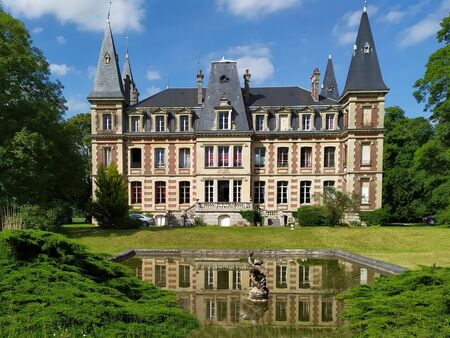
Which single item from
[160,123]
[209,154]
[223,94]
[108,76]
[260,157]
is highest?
[108,76]

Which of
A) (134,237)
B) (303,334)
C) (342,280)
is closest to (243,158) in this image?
(134,237)

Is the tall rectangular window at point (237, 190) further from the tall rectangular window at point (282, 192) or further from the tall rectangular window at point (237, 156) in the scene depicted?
the tall rectangular window at point (282, 192)

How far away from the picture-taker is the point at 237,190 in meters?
28.4

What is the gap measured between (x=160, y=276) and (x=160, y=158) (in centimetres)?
1975

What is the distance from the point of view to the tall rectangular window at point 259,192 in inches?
1157

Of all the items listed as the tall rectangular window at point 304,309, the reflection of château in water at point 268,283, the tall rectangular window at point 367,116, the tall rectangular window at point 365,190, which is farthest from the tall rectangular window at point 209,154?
the tall rectangular window at point 304,309

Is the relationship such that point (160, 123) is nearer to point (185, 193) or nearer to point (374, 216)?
point (185, 193)

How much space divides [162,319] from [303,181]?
82.0 ft

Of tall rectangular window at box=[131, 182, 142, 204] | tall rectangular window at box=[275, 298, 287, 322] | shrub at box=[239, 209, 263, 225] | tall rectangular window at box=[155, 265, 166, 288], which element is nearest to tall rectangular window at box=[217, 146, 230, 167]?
shrub at box=[239, 209, 263, 225]

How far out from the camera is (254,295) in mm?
8094

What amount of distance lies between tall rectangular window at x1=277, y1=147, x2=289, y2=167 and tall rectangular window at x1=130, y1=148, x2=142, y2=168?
1260 cm

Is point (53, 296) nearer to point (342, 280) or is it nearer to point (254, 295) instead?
point (254, 295)

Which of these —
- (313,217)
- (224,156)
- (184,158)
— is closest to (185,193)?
(184,158)

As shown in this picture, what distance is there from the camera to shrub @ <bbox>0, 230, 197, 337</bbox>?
16.9ft
